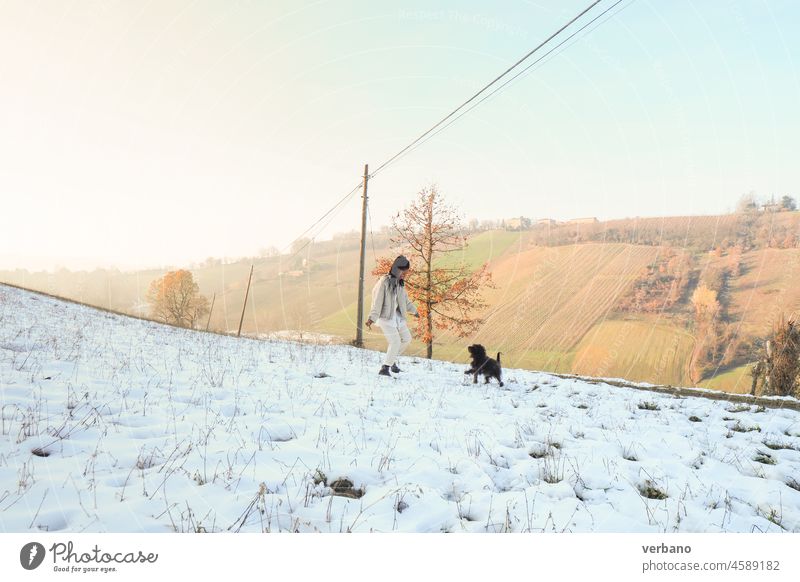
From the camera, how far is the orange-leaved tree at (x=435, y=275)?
23953mm

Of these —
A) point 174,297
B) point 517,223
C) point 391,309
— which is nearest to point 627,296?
point 517,223

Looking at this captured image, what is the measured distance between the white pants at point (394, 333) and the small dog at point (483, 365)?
167 centimetres

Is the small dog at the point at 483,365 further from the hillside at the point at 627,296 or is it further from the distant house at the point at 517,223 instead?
the distant house at the point at 517,223

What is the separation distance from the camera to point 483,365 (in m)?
9.03

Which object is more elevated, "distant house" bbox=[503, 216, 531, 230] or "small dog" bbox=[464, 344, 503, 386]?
"distant house" bbox=[503, 216, 531, 230]
